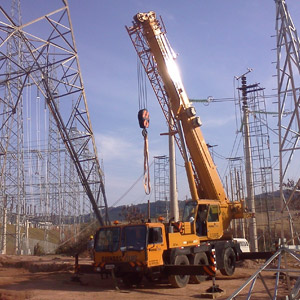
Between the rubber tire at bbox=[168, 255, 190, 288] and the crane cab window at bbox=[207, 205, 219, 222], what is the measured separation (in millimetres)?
2271

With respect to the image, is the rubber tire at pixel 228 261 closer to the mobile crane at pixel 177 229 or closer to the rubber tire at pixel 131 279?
the mobile crane at pixel 177 229

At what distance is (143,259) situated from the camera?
12.6 metres

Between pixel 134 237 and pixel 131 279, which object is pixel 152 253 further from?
pixel 131 279

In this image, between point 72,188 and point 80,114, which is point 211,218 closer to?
point 80,114

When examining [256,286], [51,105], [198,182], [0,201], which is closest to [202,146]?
[198,182]

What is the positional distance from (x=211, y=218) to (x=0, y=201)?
15635 millimetres

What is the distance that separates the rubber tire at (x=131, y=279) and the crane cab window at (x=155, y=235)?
1.59m

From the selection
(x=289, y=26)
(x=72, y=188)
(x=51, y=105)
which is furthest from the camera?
(x=72, y=188)

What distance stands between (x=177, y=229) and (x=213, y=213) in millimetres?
2496

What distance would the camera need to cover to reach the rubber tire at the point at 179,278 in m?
13.3

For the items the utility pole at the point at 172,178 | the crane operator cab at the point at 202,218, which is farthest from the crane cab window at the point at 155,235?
the utility pole at the point at 172,178

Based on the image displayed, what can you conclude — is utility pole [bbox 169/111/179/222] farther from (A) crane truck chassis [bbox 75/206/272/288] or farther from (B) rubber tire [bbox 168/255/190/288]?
(B) rubber tire [bbox 168/255/190/288]

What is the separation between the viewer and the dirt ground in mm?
11844

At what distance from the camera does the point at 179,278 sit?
13.5 metres
